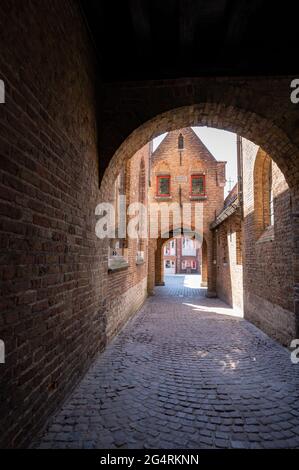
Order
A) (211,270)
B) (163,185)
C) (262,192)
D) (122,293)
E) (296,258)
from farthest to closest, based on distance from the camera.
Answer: (163,185) < (211,270) < (262,192) < (122,293) < (296,258)

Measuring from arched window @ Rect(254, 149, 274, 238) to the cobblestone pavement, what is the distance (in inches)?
113

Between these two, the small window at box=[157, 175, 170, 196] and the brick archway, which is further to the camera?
the small window at box=[157, 175, 170, 196]

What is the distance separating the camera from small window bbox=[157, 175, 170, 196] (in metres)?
14.6

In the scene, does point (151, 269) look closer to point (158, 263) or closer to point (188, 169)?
point (158, 263)

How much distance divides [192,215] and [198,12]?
36.5 ft

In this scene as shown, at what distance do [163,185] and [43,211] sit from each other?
12567 mm

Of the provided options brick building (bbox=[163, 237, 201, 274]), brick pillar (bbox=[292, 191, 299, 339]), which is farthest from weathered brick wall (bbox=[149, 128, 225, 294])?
brick building (bbox=[163, 237, 201, 274])

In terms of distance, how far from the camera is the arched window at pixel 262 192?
6855mm

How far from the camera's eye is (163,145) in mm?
14977

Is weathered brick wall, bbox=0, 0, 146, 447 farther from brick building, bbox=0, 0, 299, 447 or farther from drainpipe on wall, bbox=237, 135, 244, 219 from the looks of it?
drainpipe on wall, bbox=237, 135, 244, 219

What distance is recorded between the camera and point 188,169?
1468 centimetres

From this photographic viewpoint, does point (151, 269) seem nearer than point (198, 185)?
Yes

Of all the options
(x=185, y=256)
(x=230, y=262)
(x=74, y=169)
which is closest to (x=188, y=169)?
(x=230, y=262)

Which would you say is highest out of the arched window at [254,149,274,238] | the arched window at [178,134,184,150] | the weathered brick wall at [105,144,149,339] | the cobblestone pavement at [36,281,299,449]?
the arched window at [178,134,184,150]
